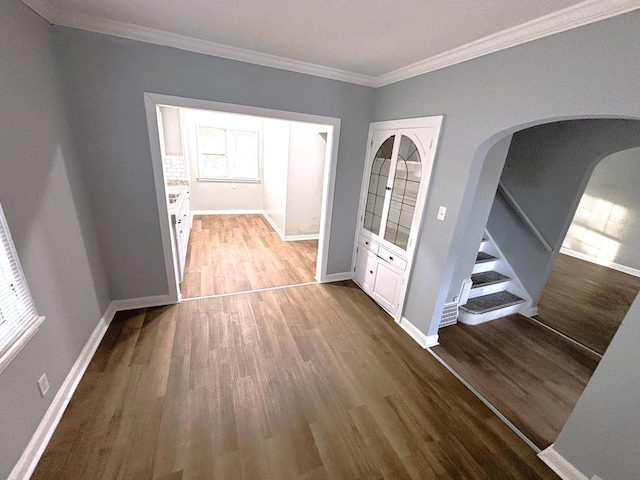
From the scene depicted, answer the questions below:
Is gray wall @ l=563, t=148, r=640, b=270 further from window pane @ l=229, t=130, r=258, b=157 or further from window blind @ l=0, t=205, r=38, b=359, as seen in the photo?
window blind @ l=0, t=205, r=38, b=359

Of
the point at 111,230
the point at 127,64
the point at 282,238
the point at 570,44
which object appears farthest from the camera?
the point at 282,238

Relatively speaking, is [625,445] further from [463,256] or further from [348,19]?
[348,19]

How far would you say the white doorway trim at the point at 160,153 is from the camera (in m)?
2.31

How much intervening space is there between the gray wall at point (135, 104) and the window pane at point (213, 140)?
4.24 metres

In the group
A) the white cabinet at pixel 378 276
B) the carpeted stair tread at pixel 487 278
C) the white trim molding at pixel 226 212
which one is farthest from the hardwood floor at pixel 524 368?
the white trim molding at pixel 226 212

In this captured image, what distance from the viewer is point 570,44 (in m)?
1.43

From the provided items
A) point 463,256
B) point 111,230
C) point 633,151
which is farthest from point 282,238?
point 633,151

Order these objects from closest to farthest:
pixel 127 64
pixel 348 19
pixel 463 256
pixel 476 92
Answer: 1. pixel 348 19
2. pixel 476 92
3. pixel 127 64
4. pixel 463 256

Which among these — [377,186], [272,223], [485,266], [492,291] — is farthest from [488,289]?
A: [272,223]

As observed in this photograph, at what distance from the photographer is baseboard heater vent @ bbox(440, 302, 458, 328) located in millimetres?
2896

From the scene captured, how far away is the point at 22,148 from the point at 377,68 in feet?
9.35

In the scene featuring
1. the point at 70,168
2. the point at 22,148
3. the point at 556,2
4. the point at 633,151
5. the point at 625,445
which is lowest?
the point at 625,445

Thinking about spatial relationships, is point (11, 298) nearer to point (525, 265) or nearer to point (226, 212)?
point (525, 265)

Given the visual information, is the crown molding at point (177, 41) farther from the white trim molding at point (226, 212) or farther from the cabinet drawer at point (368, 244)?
the white trim molding at point (226, 212)
